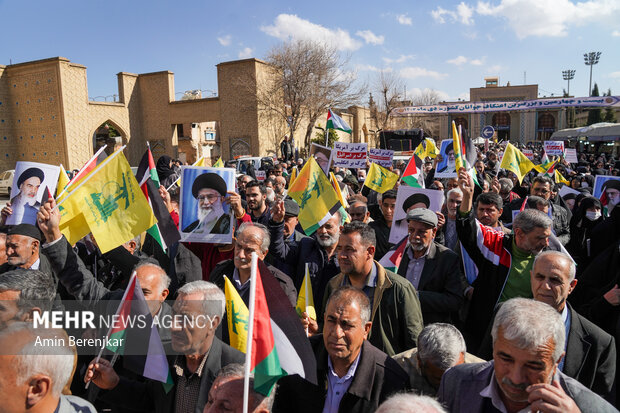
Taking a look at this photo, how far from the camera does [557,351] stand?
80.0 inches

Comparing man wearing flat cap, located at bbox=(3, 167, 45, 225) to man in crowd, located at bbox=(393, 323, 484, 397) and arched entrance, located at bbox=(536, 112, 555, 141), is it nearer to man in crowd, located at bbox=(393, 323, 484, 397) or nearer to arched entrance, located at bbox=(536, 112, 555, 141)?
man in crowd, located at bbox=(393, 323, 484, 397)

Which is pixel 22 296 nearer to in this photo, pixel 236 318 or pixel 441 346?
pixel 236 318

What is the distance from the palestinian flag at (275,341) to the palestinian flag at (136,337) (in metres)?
0.63

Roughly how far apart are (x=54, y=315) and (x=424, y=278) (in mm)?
2806

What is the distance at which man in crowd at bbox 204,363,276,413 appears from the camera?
2109 mm

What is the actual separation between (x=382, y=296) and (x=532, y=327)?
1294 mm

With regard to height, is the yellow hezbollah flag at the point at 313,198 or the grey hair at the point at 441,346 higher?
the yellow hezbollah flag at the point at 313,198

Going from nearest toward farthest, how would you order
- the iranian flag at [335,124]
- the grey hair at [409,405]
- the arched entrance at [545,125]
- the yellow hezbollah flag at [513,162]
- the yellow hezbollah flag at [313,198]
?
the grey hair at [409,405] → the yellow hezbollah flag at [313,198] → the yellow hezbollah flag at [513,162] → the iranian flag at [335,124] → the arched entrance at [545,125]

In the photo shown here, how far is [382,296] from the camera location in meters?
3.22

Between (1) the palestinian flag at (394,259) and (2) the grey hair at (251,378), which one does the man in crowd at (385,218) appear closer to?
(1) the palestinian flag at (394,259)

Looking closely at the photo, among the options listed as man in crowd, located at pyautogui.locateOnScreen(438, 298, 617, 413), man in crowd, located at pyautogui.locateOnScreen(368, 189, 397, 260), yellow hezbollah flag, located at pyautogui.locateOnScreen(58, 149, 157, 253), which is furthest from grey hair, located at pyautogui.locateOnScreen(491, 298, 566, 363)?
man in crowd, located at pyautogui.locateOnScreen(368, 189, 397, 260)

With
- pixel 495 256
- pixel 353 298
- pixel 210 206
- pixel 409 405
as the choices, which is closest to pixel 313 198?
pixel 210 206

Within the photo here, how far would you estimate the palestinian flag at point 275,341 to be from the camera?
2.21 m

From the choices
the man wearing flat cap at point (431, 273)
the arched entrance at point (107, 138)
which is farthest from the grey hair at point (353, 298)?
the arched entrance at point (107, 138)
